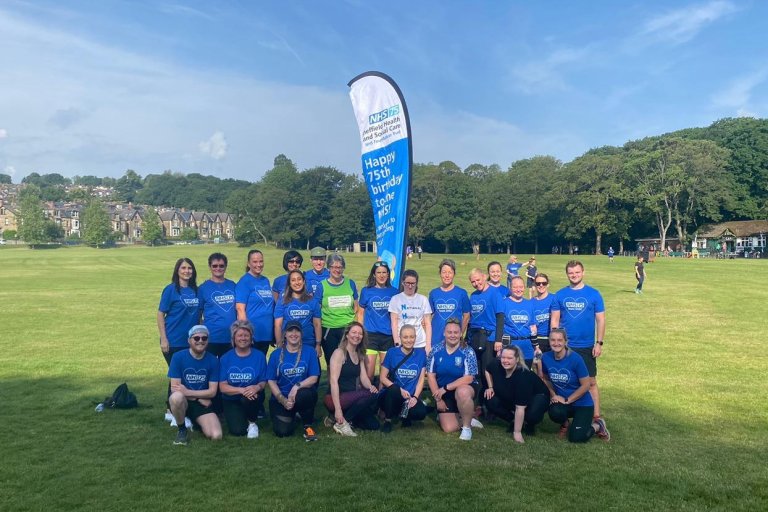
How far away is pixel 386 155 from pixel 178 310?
414 centimetres

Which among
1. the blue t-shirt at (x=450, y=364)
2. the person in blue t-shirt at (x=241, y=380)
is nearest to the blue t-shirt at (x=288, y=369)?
the person in blue t-shirt at (x=241, y=380)

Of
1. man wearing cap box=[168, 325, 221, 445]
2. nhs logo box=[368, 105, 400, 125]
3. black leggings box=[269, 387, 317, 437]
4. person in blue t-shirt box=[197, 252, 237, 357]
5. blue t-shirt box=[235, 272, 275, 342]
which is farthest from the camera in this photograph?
nhs logo box=[368, 105, 400, 125]

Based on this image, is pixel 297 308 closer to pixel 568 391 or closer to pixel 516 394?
pixel 516 394

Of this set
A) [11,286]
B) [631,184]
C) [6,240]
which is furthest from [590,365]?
[6,240]

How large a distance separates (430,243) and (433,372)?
78.6m

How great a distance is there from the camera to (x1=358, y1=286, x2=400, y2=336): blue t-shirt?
738 centimetres

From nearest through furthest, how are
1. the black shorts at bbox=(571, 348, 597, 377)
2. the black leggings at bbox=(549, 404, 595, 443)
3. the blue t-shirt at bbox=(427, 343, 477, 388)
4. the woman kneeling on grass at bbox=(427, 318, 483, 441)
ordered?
the black leggings at bbox=(549, 404, 595, 443), the woman kneeling on grass at bbox=(427, 318, 483, 441), the blue t-shirt at bbox=(427, 343, 477, 388), the black shorts at bbox=(571, 348, 597, 377)

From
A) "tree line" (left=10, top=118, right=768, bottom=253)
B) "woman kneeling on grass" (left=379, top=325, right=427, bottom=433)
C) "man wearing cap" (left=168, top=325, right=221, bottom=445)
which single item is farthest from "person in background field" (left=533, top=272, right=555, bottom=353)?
"tree line" (left=10, top=118, right=768, bottom=253)

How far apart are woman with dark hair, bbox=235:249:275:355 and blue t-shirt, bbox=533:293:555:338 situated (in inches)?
140

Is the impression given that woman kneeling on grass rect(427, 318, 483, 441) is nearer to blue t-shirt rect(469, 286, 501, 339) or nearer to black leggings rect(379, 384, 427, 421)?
black leggings rect(379, 384, 427, 421)

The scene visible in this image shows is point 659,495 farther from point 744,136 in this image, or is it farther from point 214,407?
point 744,136

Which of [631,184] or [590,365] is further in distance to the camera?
[631,184]

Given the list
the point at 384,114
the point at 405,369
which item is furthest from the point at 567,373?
the point at 384,114

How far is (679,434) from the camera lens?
641cm
